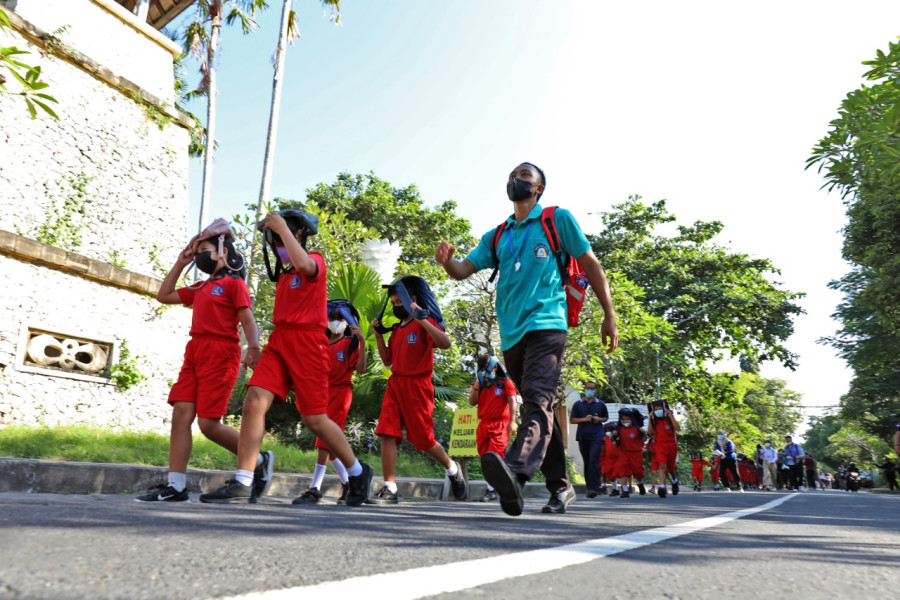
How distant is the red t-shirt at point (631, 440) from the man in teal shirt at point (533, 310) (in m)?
8.77

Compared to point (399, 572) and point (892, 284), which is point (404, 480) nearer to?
point (399, 572)

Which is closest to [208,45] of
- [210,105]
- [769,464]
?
[210,105]

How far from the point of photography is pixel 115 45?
43.9 ft

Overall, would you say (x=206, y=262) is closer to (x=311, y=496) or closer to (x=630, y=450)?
(x=311, y=496)

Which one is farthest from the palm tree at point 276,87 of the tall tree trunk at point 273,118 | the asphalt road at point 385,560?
the asphalt road at point 385,560

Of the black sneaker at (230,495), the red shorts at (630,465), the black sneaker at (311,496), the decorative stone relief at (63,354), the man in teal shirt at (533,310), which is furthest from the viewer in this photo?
the red shorts at (630,465)

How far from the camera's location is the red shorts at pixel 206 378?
4.88 meters

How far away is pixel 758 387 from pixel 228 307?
78699 millimetres

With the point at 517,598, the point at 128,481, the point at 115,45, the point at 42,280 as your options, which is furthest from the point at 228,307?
the point at 115,45

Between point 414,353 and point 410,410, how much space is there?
1.67 ft

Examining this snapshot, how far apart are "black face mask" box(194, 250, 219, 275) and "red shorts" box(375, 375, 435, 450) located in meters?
1.89

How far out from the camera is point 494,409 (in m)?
8.39

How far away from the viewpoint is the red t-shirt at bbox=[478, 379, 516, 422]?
8.35 metres

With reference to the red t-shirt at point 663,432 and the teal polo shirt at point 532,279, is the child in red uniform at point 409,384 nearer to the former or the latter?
the teal polo shirt at point 532,279
